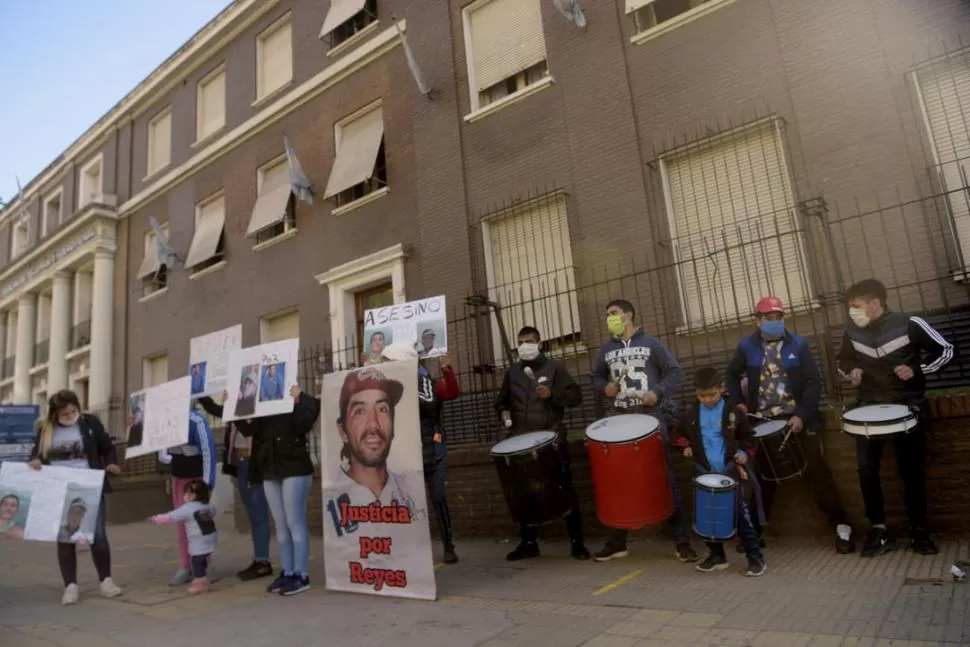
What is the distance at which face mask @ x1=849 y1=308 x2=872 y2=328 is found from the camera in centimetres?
524

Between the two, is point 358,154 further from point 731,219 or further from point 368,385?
point 368,385

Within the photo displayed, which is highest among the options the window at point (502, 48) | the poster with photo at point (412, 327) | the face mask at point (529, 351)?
the window at point (502, 48)

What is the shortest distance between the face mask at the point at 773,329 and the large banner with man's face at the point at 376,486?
2.85m

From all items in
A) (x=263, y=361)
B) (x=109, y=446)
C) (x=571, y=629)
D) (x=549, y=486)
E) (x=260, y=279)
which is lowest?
(x=571, y=629)

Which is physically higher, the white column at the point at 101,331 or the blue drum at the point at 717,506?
the white column at the point at 101,331

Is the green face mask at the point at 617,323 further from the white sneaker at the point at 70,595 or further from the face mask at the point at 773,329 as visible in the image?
the white sneaker at the point at 70,595

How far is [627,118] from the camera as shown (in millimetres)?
9352

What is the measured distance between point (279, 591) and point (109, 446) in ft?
7.49

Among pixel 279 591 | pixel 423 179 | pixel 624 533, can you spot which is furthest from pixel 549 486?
pixel 423 179

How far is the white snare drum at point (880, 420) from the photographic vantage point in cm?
475

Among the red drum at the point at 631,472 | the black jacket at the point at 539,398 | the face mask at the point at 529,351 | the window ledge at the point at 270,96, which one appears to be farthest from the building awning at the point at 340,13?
the red drum at the point at 631,472

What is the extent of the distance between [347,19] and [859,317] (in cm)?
1115

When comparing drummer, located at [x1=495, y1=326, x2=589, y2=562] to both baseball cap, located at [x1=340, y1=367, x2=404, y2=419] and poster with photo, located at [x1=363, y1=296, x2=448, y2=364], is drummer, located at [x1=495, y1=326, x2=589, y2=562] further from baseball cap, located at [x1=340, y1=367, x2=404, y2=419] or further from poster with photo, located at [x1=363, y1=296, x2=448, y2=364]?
baseball cap, located at [x1=340, y1=367, x2=404, y2=419]

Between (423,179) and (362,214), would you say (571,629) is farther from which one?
(362,214)
